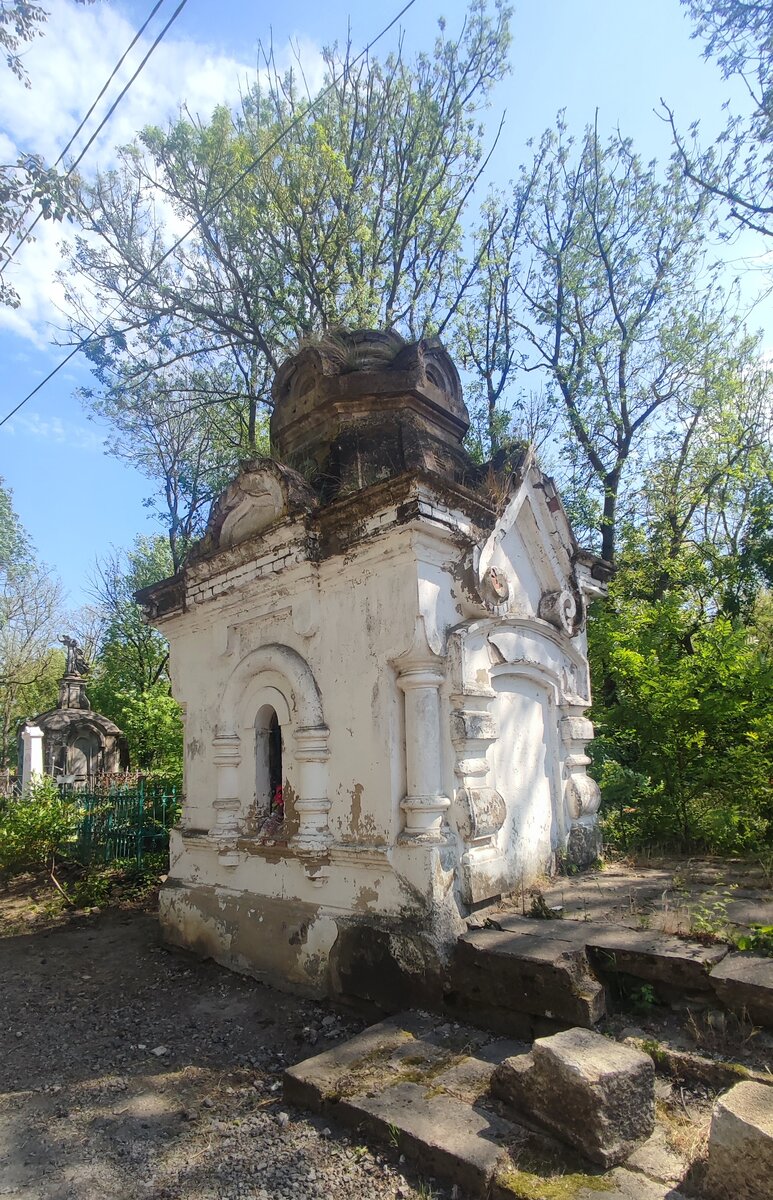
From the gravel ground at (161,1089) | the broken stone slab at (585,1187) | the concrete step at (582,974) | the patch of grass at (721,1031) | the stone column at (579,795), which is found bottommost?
the gravel ground at (161,1089)

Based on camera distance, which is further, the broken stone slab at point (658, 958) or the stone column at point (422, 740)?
the stone column at point (422, 740)

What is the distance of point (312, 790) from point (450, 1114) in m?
2.18

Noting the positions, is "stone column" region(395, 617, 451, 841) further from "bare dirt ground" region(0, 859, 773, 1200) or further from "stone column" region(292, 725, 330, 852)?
"bare dirt ground" region(0, 859, 773, 1200)

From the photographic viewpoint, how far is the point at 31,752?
13.6 metres

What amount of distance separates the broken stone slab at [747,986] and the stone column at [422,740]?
1.61m

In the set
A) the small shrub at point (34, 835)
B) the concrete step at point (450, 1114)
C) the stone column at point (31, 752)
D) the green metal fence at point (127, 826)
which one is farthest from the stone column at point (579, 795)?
the stone column at point (31, 752)

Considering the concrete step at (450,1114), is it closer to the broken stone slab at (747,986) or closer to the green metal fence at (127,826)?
the broken stone slab at (747,986)

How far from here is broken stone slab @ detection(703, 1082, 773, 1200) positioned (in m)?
2.04

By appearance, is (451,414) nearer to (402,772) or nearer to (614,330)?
(402,772)

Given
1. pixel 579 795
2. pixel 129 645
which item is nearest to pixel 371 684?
pixel 579 795

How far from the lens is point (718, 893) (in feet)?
14.9

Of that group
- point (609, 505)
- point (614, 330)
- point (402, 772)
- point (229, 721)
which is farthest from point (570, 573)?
point (614, 330)

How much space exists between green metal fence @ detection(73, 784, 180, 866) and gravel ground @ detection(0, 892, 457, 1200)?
2775 millimetres

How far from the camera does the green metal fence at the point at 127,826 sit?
9.05m
